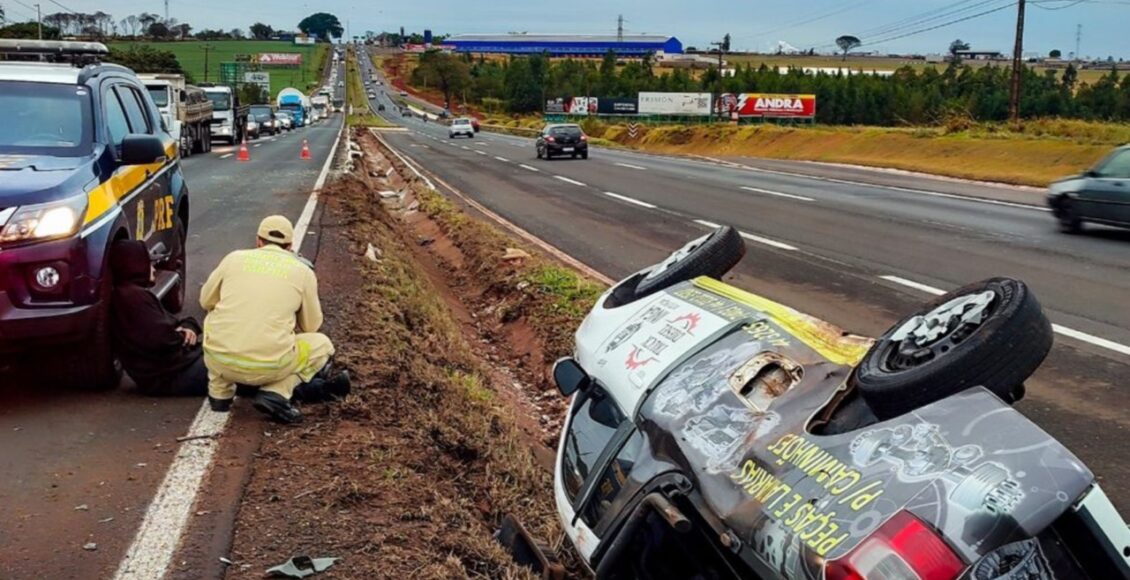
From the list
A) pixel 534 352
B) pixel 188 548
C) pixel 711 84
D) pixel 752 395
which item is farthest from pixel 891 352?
pixel 711 84

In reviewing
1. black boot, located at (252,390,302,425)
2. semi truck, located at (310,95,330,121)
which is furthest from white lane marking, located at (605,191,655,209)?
semi truck, located at (310,95,330,121)

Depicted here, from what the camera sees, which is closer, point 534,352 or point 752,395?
point 752,395

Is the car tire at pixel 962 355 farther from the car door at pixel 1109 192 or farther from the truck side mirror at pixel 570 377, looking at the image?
the car door at pixel 1109 192

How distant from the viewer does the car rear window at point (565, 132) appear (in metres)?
37.6

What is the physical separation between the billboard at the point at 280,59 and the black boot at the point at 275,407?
16665 cm

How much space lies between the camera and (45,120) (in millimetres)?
6648

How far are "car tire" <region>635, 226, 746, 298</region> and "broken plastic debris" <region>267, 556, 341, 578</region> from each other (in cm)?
159

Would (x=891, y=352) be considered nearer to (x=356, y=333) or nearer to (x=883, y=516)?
(x=883, y=516)

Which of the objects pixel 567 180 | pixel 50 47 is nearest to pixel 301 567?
pixel 50 47

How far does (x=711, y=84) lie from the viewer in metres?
104

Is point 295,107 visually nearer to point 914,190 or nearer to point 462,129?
point 462,129

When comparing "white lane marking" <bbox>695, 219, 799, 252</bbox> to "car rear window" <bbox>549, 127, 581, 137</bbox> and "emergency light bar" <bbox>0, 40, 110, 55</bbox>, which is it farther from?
"car rear window" <bbox>549, 127, 581, 137</bbox>

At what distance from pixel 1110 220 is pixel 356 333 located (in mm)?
11670

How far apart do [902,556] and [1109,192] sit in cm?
1452
